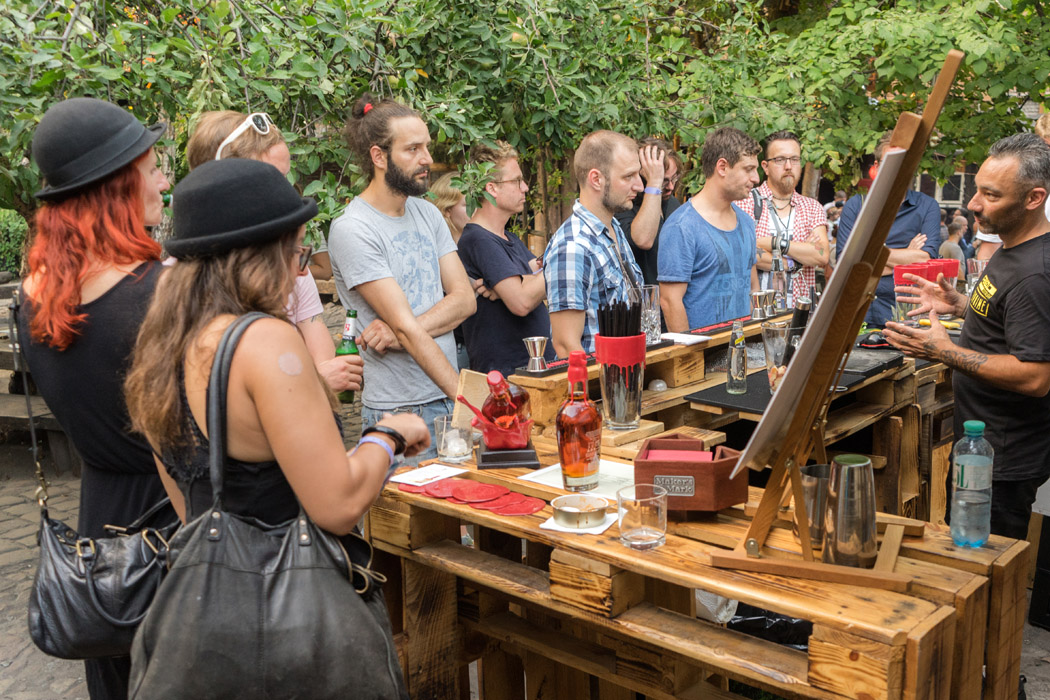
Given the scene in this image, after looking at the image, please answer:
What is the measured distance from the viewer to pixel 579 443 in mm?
2510

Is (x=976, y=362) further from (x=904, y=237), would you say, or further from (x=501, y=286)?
(x=904, y=237)

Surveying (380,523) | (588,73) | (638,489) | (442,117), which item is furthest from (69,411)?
(588,73)

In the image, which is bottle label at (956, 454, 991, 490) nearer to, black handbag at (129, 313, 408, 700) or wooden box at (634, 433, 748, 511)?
wooden box at (634, 433, 748, 511)

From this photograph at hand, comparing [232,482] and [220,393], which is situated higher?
[220,393]

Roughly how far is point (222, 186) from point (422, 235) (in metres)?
2.20

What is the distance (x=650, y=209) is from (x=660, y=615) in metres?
3.43

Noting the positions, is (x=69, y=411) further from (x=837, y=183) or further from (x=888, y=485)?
(x=837, y=183)

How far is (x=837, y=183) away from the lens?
1050 centimetres

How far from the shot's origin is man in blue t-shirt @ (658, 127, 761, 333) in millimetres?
4910

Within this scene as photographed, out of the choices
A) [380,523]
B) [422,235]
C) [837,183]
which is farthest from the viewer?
[837,183]

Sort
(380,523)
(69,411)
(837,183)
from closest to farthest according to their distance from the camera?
1. (69,411)
2. (380,523)
3. (837,183)

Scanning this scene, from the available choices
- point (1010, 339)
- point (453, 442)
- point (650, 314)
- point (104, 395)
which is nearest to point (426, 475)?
point (453, 442)

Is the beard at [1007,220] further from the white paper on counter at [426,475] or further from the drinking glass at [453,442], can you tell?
the white paper on counter at [426,475]

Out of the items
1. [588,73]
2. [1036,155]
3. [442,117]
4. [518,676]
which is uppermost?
[588,73]
